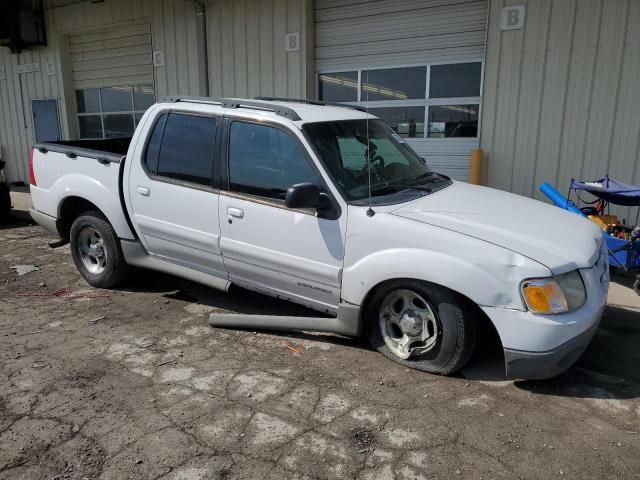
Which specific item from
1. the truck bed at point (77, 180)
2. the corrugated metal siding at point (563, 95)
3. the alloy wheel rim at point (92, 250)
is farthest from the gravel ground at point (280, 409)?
the corrugated metal siding at point (563, 95)

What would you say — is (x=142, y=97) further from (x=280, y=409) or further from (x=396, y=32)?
(x=280, y=409)

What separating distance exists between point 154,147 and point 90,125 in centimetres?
1008

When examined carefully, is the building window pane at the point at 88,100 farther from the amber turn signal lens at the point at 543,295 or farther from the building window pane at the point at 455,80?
the amber turn signal lens at the point at 543,295

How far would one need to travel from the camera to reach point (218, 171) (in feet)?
14.2

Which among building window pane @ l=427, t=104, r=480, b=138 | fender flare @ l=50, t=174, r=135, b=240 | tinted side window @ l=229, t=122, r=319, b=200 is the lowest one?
fender flare @ l=50, t=174, r=135, b=240

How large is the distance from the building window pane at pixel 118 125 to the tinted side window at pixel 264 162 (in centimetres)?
946

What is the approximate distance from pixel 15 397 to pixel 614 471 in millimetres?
3617

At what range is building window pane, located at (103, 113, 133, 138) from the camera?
12.8 m

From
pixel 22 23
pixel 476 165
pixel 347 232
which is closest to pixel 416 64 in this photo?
pixel 476 165

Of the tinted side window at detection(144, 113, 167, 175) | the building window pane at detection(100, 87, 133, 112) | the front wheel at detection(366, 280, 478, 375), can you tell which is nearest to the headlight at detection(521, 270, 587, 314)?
the front wheel at detection(366, 280, 478, 375)

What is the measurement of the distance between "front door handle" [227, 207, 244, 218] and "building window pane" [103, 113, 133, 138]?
9588 mm

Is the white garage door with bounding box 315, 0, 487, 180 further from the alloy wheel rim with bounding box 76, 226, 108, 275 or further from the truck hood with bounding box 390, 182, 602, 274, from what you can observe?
the alloy wheel rim with bounding box 76, 226, 108, 275

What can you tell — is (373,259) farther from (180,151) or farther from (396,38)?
(396,38)

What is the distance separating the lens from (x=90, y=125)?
44.4 ft
